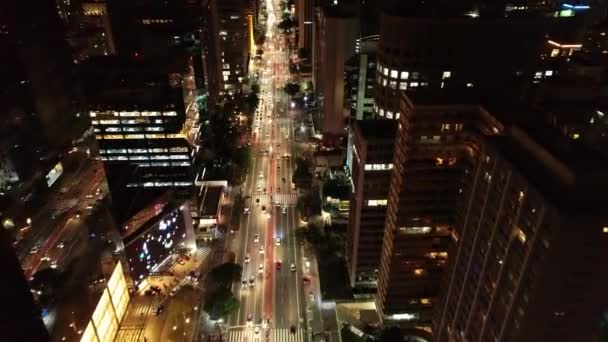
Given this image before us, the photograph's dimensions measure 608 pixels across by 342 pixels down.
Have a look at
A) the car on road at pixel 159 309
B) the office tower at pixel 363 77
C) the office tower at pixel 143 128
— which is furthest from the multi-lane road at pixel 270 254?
the office tower at pixel 363 77

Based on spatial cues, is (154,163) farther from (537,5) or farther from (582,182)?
(537,5)

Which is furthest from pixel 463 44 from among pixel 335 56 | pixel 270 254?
pixel 270 254

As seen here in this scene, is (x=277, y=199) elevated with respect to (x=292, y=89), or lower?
lower

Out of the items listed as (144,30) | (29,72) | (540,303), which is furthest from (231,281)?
(144,30)

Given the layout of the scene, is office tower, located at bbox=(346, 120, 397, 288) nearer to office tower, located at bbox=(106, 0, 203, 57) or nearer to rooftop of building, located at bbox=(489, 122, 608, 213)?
rooftop of building, located at bbox=(489, 122, 608, 213)

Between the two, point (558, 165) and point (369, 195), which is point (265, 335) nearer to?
point (369, 195)

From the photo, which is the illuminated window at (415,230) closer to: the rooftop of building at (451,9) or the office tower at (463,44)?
the office tower at (463,44)
